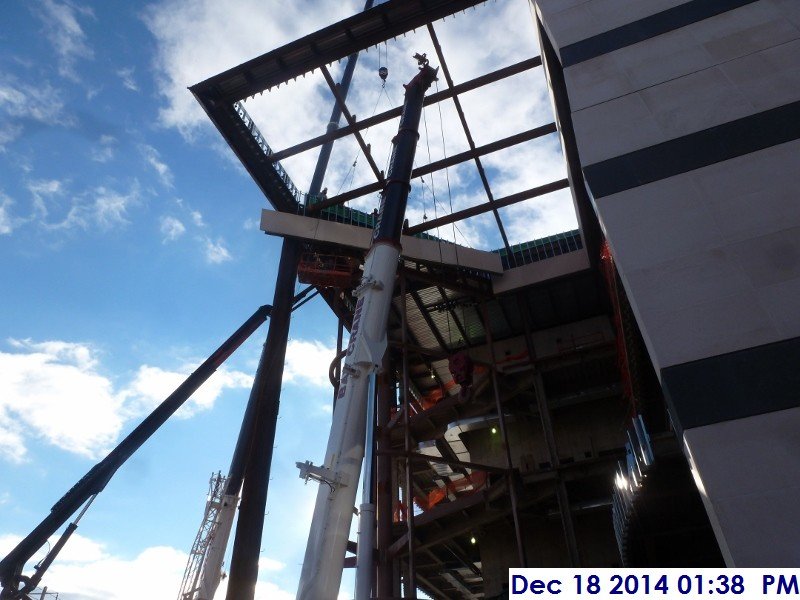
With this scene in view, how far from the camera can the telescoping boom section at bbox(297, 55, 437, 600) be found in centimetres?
961

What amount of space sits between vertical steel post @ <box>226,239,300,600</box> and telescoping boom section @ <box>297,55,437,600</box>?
7255 mm

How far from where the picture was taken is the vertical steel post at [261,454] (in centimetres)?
1578

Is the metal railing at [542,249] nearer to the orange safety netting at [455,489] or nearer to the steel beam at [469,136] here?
the steel beam at [469,136]

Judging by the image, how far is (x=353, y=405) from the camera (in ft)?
37.7

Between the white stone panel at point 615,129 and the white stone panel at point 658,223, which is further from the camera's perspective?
the white stone panel at point 615,129

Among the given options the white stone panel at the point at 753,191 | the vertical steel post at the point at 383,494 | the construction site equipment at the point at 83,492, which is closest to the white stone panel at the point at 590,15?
the white stone panel at the point at 753,191

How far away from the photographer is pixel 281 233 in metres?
25.6

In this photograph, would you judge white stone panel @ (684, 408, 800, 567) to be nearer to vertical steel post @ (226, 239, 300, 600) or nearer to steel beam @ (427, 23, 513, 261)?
vertical steel post @ (226, 239, 300, 600)

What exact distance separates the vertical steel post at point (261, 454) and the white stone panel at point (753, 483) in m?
12.6

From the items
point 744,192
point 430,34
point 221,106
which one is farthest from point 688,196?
point 221,106

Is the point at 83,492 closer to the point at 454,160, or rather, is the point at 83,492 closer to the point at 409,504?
the point at 409,504

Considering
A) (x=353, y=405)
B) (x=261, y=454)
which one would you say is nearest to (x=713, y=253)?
(x=353, y=405)

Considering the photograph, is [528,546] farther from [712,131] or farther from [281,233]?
[712,131]

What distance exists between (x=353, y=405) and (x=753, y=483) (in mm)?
7198
